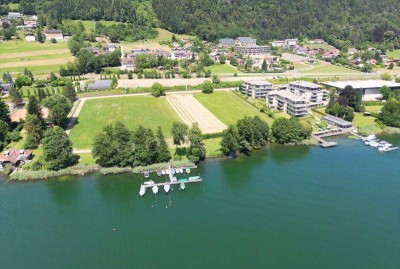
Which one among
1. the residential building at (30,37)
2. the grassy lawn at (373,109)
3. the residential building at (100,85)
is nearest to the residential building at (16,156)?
the residential building at (100,85)

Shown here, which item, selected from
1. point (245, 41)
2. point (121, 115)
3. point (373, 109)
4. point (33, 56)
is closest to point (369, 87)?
point (373, 109)

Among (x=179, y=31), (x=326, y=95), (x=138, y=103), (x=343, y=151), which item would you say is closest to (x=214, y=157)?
(x=343, y=151)

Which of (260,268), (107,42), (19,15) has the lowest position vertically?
(260,268)

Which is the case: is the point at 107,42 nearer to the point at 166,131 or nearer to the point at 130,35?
the point at 130,35

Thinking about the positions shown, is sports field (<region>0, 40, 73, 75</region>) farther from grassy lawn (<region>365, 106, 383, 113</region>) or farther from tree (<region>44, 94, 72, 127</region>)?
grassy lawn (<region>365, 106, 383, 113</region>)

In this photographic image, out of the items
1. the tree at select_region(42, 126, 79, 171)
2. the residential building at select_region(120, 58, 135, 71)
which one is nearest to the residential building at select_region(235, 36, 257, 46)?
the residential building at select_region(120, 58, 135, 71)

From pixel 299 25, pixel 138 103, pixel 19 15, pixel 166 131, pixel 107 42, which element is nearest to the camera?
pixel 166 131
